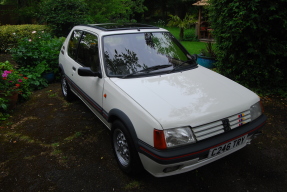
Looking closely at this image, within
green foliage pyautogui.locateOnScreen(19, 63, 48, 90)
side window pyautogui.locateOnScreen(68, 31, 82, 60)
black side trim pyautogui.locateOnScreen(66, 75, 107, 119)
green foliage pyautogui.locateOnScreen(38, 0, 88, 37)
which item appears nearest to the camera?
black side trim pyautogui.locateOnScreen(66, 75, 107, 119)

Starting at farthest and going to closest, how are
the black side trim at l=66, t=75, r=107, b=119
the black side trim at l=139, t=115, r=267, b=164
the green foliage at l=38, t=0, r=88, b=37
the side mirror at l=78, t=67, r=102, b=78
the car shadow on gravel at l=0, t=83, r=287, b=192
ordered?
the green foliage at l=38, t=0, r=88, b=37 → the black side trim at l=66, t=75, r=107, b=119 → the side mirror at l=78, t=67, r=102, b=78 → the car shadow on gravel at l=0, t=83, r=287, b=192 → the black side trim at l=139, t=115, r=267, b=164

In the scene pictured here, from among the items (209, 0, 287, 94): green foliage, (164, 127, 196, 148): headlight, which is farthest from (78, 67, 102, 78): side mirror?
(209, 0, 287, 94): green foliage

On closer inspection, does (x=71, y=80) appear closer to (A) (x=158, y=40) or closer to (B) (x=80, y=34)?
(B) (x=80, y=34)

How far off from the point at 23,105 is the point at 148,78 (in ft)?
12.0

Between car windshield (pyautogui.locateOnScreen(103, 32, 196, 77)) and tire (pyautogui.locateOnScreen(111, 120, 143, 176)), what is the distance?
0.75 metres

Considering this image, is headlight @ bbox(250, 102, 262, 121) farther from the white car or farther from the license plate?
the license plate

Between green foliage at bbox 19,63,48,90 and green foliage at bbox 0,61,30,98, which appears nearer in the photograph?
green foliage at bbox 0,61,30,98

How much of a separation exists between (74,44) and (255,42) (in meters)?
4.00

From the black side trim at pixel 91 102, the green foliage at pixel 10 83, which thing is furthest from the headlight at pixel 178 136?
the green foliage at pixel 10 83

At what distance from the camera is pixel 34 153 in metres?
3.39

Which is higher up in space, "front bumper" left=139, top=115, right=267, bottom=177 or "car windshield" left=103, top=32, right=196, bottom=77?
"car windshield" left=103, top=32, right=196, bottom=77

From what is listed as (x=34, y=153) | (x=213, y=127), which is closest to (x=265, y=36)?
(x=213, y=127)

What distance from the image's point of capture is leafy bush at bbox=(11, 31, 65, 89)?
6.16 metres

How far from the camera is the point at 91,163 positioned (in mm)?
3137
